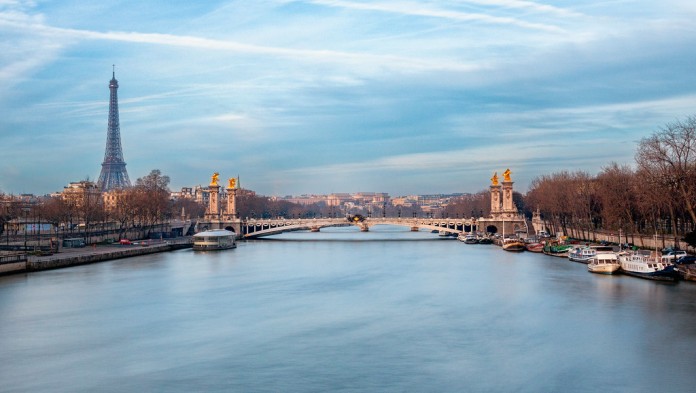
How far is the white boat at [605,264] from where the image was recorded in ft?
107

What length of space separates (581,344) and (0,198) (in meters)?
47.2

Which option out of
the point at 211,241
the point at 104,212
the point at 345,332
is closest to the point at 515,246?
the point at 211,241

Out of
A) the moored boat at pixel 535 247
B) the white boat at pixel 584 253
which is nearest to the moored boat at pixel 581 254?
the white boat at pixel 584 253

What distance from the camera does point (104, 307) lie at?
25.2 m

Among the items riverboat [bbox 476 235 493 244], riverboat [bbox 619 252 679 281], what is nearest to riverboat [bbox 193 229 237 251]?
riverboat [bbox 476 235 493 244]

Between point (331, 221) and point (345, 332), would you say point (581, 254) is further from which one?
point (331, 221)

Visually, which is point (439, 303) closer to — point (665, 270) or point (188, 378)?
point (665, 270)

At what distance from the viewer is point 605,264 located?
3281 centimetres

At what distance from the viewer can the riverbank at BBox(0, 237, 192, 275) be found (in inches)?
1328

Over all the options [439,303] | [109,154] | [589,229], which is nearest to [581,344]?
[439,303]

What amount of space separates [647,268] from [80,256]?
2399 cm

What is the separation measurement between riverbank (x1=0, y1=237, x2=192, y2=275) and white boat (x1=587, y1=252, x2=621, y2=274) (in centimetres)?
2155

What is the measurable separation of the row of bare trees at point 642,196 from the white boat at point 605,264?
3.01 meters

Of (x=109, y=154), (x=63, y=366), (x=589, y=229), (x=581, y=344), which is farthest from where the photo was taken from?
(x=109, y=154)
